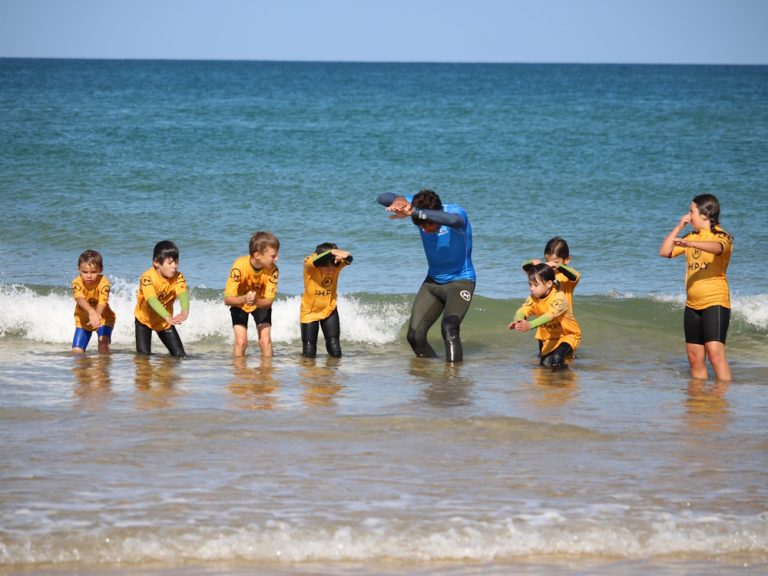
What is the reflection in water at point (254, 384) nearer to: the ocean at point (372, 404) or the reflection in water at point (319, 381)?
the ocean at point (372, 404)

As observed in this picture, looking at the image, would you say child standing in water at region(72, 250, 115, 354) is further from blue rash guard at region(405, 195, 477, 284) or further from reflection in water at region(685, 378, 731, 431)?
reflection in water at region(685, 378, 731, 431)

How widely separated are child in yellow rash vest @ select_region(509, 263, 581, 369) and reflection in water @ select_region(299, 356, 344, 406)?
1.58 m

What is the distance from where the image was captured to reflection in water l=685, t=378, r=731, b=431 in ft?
24.5

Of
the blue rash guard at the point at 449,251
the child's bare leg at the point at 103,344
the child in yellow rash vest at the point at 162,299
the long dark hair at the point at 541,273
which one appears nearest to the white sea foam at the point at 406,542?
the long dark hair at the point at 541,273

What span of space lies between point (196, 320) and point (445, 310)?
158 inches

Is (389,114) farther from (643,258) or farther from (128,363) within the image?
(128,363)

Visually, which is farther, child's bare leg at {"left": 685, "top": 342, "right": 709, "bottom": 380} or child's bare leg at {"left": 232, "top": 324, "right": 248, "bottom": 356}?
child's bare leg at {"left": 232, "top": 324, "right": 248, "bottom": 356}

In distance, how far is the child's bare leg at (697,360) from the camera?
882 cm

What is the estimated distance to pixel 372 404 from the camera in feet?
26.0

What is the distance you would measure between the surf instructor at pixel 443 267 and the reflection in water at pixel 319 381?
2.73 ft

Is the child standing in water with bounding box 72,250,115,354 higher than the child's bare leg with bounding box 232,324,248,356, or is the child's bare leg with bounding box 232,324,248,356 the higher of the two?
the child standing in water with bounding box 72,250,115,354

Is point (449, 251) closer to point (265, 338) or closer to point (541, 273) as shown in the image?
point (541, 273)

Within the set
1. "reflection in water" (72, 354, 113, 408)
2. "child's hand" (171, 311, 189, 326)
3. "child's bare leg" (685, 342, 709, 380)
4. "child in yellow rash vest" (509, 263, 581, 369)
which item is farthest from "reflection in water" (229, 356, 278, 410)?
"child's bare leg" (685, 342, 709, 380)

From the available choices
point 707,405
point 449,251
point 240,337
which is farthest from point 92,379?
point 707,405
